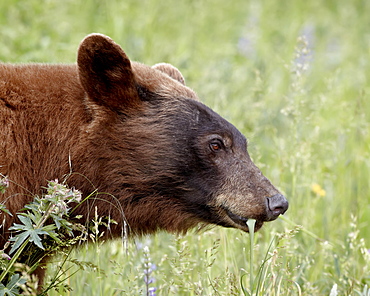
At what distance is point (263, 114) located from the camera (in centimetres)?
768

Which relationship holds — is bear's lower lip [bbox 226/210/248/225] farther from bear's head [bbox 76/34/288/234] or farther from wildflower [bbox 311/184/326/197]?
wildflower [bbox 311/184/326/197]

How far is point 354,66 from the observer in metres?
10.6

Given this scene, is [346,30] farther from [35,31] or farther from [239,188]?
[239,188]

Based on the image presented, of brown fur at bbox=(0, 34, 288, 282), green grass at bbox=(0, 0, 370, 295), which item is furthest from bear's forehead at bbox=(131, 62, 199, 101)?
green grass at bbox=(0, 0, 370, 295)

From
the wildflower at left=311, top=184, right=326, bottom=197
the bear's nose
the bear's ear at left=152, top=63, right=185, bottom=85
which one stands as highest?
the bear's ear at left=152, top=63, right=185, bottom=85

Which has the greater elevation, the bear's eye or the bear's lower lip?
the bear's eye

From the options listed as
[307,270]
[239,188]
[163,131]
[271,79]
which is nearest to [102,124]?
[163,131]

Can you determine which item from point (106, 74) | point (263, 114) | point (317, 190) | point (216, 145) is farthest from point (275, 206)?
point (263, 114)

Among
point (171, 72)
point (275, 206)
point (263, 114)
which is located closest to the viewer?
point (275, 206)

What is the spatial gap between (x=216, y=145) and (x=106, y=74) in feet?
2.73

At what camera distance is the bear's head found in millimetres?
3781

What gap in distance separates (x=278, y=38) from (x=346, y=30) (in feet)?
4.20

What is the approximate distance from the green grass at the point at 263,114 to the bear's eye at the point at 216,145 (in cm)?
62

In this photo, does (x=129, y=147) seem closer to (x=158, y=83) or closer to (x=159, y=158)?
→ (x=159, y=158)
